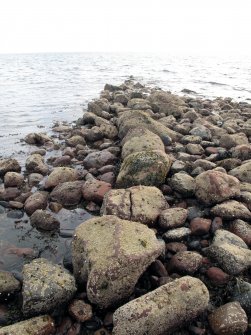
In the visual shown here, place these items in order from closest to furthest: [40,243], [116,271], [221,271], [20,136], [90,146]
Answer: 1. [116,271]
2. [221,271]
3. [40,243]
4. [90,146]
5. [20,136]

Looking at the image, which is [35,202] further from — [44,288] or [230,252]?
[230,252]

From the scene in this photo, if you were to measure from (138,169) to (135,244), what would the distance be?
2.82 m

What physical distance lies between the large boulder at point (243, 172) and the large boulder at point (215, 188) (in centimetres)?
102

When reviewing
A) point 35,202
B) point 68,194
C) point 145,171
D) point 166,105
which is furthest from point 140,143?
point 166,105

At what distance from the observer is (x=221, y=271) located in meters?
5.04

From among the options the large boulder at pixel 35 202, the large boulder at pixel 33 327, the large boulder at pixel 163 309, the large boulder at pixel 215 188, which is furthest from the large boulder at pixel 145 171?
the large boulder at pixel 33 327

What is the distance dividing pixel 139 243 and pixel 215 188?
253 cm

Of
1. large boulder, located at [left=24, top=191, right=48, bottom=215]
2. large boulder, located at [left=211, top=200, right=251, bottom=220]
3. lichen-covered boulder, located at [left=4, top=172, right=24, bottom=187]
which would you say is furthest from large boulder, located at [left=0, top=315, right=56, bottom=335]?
lichen-covered boulder, located at [left=4, top=172, right=24, bottom=187]

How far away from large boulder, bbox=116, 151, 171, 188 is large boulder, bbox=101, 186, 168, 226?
0.72 meters

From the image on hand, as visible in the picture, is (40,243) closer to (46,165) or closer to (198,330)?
(198,330)

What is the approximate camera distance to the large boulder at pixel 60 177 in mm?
7695

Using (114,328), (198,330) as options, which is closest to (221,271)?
(198,330)

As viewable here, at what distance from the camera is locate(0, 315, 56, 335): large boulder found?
155 inches

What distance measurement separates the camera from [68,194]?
7223mm
